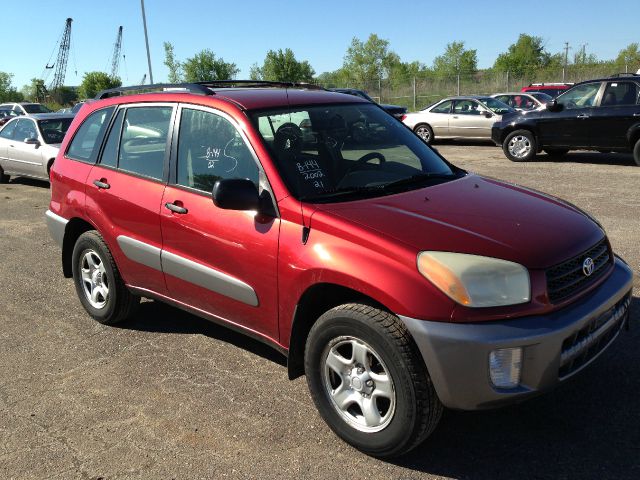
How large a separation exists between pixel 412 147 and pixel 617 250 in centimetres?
306

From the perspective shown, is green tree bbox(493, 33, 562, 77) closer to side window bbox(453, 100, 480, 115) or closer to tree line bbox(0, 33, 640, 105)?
tree line bbox(0, 33, 640, 105)

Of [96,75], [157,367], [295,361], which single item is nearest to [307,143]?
[295,361]

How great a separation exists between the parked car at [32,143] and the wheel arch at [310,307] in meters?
9.81

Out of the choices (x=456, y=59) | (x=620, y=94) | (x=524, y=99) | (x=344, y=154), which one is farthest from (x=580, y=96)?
(x=456, y=59)

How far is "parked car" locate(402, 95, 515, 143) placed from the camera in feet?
53.9

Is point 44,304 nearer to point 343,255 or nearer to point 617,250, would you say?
point 343,255

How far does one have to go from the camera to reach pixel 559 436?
3.00 m

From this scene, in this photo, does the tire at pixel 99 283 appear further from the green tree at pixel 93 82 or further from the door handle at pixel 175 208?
the green tree at pixel 93 82

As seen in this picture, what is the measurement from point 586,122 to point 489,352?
1080cm

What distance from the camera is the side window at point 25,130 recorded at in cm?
1204

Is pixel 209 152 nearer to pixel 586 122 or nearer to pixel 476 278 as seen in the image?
pixel 476 278

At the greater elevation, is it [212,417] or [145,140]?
[145,140]

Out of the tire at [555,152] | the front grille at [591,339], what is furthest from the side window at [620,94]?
the front grille at [591,339]

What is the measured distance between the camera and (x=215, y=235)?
11.3ft
